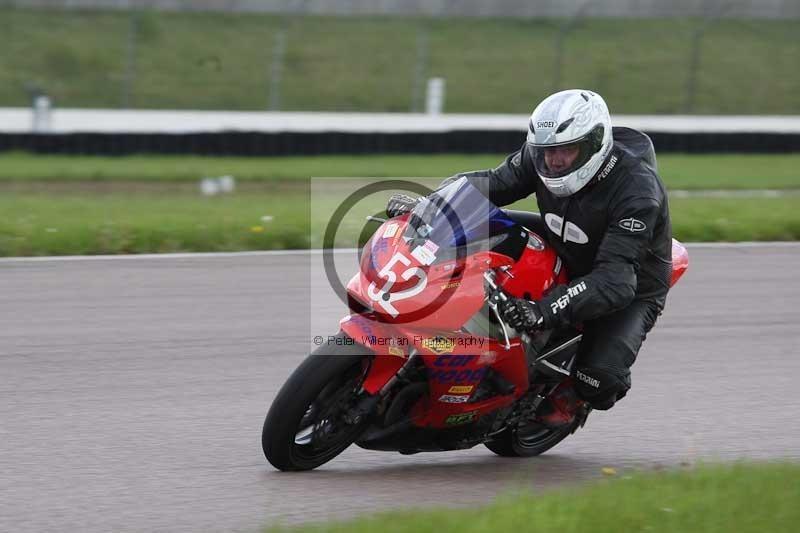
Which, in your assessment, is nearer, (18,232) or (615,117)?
(18,232)

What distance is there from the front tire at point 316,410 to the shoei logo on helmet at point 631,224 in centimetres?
120

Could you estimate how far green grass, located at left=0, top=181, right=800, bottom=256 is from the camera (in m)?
10.5

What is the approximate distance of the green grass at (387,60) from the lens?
26453mm

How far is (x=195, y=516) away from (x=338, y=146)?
53.8 feet

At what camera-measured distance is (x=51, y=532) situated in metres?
4.20

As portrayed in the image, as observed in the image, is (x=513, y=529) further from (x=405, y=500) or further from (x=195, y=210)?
(x=195, y=210)

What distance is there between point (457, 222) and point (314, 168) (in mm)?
15007

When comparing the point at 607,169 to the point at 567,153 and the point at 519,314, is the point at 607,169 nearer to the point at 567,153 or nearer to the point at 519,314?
the point at 567,153

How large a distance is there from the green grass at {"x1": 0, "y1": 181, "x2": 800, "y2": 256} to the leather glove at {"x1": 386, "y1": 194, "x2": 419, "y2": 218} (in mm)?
4531

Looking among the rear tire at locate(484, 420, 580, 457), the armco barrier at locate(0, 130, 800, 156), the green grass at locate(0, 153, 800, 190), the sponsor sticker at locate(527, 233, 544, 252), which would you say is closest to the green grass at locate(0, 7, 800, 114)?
the armco barrier at locate(0, 130, 800, 156)

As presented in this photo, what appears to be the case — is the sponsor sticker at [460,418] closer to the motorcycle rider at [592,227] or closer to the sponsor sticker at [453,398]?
the sponsor sticker at [453,398]

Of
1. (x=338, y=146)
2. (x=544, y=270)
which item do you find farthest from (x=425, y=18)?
(x=544, y=270)

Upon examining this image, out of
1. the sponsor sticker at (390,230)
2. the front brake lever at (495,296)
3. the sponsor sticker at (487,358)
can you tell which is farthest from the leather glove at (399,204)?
the sponsor sticker at (487,358)

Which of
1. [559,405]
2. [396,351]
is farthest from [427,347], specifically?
[559,405]
